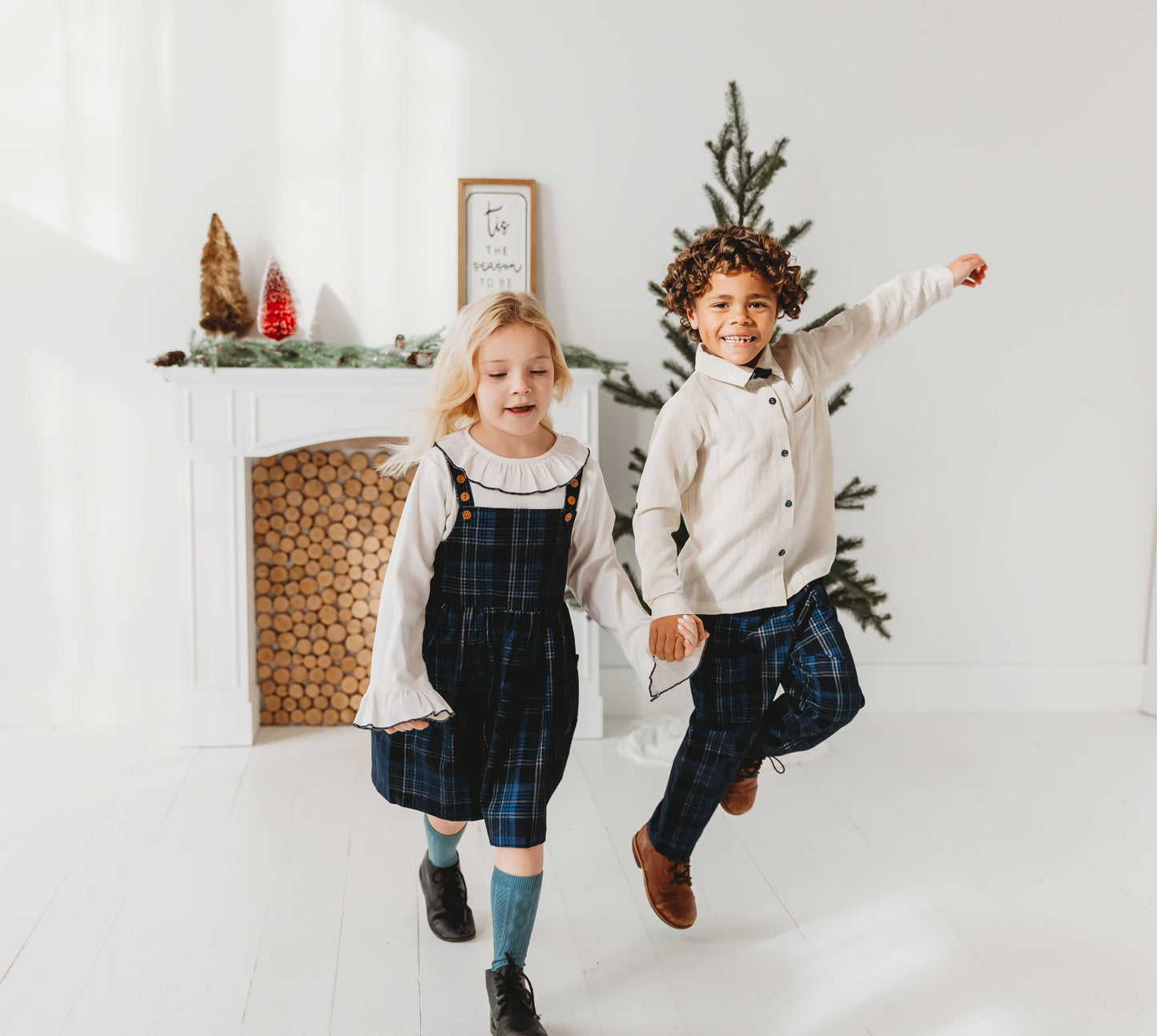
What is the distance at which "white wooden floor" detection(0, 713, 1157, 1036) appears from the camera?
1.67 m

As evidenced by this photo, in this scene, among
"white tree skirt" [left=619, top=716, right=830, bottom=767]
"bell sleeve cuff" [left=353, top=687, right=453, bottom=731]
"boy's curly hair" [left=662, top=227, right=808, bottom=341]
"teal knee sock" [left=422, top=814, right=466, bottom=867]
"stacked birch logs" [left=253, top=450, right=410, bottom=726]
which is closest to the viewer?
"bell sleeve cuff" [left=353, top=687, right=453, bottom=731]

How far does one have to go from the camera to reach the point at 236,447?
2.89m

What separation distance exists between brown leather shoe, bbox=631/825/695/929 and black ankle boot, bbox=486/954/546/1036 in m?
A: 0.38

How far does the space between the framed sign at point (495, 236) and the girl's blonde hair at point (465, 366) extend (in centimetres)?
139

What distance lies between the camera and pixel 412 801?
1.64 meters

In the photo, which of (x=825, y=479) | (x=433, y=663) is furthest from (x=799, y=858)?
(x=433, y=663)

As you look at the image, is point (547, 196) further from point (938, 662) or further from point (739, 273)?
point (938, 662)

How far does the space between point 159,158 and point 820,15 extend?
6.55 ft

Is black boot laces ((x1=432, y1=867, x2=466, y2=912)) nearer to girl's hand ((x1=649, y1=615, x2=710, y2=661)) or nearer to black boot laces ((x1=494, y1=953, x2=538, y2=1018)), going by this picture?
black boot laces ((x1=494, y1=953, x2=538, y2=1018))

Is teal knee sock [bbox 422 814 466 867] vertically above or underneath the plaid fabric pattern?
underneath

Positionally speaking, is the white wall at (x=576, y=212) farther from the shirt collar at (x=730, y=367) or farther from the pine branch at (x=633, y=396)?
the shirt collar at (x=730, y=367)

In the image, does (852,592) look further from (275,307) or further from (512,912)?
(275,307)

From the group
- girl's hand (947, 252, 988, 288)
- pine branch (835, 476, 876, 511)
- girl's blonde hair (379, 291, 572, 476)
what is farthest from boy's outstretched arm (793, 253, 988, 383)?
pine branch (835, 476, 876, 511)

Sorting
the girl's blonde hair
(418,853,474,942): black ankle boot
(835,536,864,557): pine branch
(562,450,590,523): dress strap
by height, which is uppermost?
the girl's blonde hair
